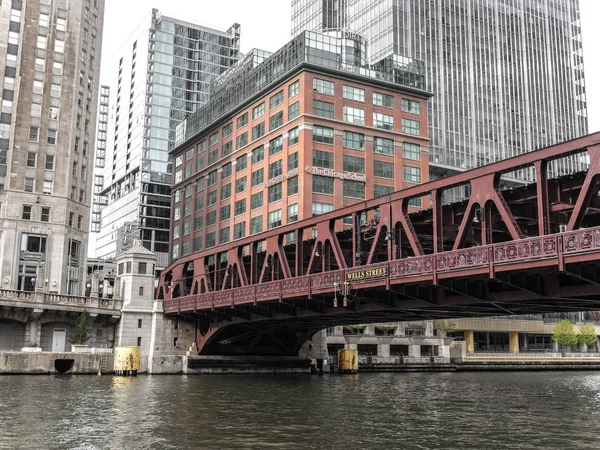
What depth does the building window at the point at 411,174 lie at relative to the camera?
111025 mm

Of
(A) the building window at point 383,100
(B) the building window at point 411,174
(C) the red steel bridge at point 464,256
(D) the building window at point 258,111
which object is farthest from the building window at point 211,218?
(C) the red steel bridge at point 464,256

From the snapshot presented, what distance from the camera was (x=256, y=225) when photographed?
11181 cm

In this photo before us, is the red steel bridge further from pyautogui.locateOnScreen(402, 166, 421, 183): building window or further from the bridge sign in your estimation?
pyautogui.locateOnScreen(402, 166, 421, 183): building window

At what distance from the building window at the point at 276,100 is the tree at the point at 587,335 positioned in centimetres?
8005

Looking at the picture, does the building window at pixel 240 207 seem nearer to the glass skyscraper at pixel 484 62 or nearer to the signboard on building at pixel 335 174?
the signboard on building at pixel 335 174

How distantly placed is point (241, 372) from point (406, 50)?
93.8 metres

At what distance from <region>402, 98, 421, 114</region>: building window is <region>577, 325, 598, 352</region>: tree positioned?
206ft

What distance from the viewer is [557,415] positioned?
3941 cm

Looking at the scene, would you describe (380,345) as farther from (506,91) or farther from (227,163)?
(506,91)

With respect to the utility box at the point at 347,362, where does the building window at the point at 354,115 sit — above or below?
above

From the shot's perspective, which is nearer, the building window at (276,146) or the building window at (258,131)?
the building window at (276,146)

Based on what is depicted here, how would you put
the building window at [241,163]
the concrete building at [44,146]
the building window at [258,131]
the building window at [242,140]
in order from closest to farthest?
the concrete building at [44,146] < the building window at [258,131] < the building window at [241,163] < the building window at [242,140]

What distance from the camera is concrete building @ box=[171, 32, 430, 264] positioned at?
339 feet

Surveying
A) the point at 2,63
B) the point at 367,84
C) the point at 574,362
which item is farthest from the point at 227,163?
the point at 574,362
